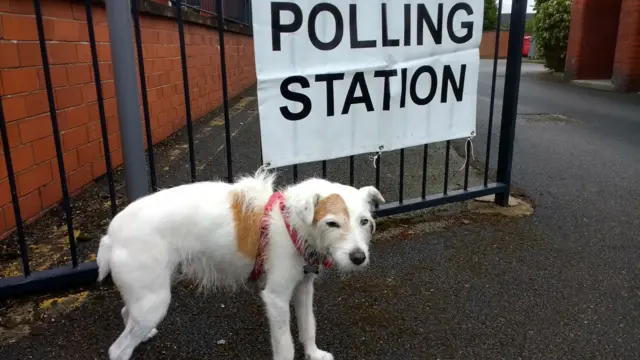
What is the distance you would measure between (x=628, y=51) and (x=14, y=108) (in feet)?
46.2

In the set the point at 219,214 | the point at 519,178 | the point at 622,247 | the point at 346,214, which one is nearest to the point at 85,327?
the point at 219,214

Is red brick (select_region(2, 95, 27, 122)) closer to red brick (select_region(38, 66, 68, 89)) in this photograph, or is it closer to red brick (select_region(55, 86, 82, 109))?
red brick (select_region(38, 66, 68, 89))

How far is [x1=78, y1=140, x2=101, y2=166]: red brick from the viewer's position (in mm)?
4930

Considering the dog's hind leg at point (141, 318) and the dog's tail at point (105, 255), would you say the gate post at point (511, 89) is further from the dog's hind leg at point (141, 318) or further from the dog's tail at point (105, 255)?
the dog's tail at point (105, 255)

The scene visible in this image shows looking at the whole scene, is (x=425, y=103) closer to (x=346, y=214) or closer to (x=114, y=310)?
(x=346, y=214)

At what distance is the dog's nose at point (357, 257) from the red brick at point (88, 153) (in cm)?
384

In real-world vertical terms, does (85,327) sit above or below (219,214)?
below

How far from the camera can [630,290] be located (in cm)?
322

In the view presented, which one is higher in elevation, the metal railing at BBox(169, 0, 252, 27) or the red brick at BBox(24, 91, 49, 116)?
the metal railing at BBox(169, 0, 252, 27)

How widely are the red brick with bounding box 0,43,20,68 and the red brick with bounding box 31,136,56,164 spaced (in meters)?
0.65

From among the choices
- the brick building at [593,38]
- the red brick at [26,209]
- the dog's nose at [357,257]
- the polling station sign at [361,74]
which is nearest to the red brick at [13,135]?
the red brick at [26,209]

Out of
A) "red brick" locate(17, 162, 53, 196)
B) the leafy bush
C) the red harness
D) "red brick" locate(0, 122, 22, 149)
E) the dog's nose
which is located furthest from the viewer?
the leafy bush

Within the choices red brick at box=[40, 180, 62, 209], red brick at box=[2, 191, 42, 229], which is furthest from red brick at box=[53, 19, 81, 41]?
red brick at box=[2, 191, 42, 229]

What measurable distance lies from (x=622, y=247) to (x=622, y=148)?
398cm
